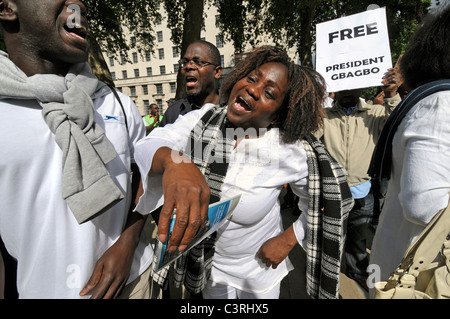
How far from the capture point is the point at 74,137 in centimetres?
91

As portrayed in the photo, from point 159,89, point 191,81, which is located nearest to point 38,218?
point 191,81

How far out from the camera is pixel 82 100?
3.21 feet

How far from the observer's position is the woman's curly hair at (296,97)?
141 centimetres

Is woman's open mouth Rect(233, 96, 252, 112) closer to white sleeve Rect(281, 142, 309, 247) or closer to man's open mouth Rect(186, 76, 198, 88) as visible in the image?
white sleeve Rect(281, 142, 309, 247)

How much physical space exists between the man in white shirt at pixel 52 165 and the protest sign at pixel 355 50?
2.51 m

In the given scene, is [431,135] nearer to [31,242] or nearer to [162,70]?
[31,242]

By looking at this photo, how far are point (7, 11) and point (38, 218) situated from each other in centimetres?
83

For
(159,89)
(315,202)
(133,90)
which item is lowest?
(315,202)

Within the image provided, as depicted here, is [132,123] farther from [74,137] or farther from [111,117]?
[74,137]

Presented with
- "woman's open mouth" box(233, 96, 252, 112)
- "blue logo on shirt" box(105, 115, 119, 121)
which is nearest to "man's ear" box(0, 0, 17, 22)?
"blue logo on shirt" box(105, 115, 119, 121)

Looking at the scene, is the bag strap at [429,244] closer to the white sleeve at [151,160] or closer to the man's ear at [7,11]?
the white sleeve at [151,160]

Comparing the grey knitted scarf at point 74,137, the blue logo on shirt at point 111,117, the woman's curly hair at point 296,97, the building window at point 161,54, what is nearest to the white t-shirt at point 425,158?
the woman's curly hair at point 296,97

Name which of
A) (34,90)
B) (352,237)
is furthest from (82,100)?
(352,237)

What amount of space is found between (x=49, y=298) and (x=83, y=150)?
2.12ft
